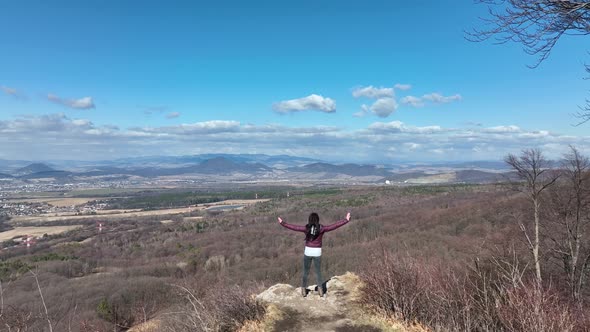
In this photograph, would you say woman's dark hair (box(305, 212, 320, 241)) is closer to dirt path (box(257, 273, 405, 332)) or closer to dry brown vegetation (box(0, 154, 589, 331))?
dry brown vegetation (box(0, 154, 589, 331))

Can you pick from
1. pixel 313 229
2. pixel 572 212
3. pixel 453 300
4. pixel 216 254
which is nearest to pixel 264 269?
pixel 216 254

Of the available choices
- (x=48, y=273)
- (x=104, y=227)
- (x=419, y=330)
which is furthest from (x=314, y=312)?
(x=104, y=227)

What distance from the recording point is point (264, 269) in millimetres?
53719

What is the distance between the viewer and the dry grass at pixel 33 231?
9462 centimetres

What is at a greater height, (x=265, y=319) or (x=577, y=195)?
(x=577, y=195)

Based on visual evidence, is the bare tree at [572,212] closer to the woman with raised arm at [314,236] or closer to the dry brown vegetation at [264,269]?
the dry brown vegetation at [264,269]

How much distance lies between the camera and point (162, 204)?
16025 cm

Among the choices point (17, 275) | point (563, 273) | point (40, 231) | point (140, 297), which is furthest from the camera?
point (40, 231)

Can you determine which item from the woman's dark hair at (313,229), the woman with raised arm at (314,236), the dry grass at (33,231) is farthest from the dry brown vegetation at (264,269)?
the dry grass at (33,231)

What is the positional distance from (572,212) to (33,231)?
385 ft

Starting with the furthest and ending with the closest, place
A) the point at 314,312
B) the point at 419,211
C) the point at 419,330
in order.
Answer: the point at 419,211, the point at 314,312, the point at 419,330

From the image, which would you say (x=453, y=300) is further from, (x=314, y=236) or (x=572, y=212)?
(x=572, y=212)

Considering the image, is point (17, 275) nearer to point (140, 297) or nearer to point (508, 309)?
point (140, 297)

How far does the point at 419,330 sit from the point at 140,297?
40561 mm
